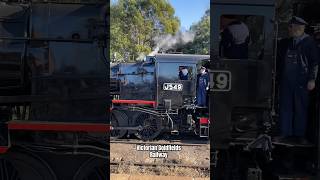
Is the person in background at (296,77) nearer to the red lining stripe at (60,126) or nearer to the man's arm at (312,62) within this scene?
the man's arm at (312,62)

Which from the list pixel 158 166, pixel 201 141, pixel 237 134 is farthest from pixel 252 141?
pixel 158 166

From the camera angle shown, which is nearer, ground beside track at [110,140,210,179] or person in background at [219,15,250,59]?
person in background at [219,15,250,59]

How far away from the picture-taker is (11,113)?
3.32 metres

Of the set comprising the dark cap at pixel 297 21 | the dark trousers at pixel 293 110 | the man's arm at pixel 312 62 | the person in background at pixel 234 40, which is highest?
the dark cap at pixel 297 21

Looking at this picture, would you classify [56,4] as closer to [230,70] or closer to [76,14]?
[76,14]

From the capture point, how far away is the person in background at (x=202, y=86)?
3.20 meters

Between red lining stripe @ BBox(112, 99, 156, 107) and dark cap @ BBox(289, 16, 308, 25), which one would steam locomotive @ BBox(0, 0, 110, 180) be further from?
dark cap @ BBox(289, 16, 308, 25)

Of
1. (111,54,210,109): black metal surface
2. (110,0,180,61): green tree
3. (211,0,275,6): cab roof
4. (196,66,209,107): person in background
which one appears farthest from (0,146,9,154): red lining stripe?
(211,0,275,6): cab roof

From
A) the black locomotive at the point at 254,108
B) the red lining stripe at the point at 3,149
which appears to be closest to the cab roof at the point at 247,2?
the black locomotive at the point at 254,108

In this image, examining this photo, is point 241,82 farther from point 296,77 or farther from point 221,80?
point 296,77

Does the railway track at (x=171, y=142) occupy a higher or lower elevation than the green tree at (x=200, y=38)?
lower

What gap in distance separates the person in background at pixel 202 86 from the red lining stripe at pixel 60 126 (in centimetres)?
66

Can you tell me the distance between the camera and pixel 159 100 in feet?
13.4

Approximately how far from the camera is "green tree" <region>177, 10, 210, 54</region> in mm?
3141
